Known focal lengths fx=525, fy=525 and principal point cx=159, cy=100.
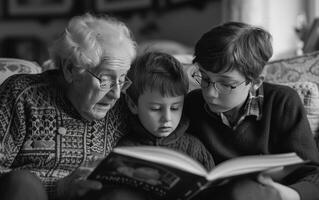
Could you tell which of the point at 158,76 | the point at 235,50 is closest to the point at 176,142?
the point at 158,76

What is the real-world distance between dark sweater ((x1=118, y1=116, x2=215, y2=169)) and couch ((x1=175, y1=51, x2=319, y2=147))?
30cm

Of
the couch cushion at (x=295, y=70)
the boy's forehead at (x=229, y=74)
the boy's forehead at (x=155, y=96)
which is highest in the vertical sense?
the boy's forehead at (x=229, y=74)

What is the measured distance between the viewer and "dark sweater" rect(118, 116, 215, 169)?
1.66 m

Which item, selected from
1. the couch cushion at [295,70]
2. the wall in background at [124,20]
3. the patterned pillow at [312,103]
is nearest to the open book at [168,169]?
the patterned pillow at [312,103]

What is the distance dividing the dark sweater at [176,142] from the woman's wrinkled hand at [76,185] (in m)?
0.27

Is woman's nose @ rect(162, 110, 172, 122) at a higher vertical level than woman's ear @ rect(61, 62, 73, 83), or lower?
lower

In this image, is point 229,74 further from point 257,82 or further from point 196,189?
point 196,189

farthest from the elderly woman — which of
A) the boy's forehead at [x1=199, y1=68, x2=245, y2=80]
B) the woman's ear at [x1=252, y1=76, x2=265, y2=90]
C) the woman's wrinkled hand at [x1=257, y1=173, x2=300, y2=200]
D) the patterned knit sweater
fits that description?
the woman's wrinkled hand at [x1=257, y1=173, x2=300, y2=200]

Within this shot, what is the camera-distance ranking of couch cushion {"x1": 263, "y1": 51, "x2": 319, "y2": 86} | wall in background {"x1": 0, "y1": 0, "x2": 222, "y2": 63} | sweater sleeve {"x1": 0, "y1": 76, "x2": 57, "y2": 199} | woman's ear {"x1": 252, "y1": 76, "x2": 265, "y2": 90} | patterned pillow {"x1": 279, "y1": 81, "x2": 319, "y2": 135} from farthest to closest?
wall in background {"x1": 0, "y1": 0, "x2": 222, "y2": 63} → couch cushion {"x1": 263, "y1": 51, "x2": 319, "y2": 86} → patterned pillow {"x1": 279, "y1": 81, "x2": 319, "y2": 135} → woman's ear {"x1": 252, "y1": 76, "x2": 265, "y2": 90} → sweater sleeve {"x1": 0, "y1": 76, "x2": 57, "y2": 199}

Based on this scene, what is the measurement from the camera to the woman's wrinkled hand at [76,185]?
1.35 m

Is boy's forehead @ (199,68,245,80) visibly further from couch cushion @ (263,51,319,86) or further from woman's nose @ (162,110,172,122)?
couch cushion @ (263,51,319,86)

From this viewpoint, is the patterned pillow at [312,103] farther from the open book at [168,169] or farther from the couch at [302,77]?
the open book at [168,169]

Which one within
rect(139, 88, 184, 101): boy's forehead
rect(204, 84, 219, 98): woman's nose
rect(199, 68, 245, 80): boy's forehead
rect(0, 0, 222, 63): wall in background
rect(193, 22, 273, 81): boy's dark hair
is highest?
rect(193, 22, 273, 81): boy's dark hair

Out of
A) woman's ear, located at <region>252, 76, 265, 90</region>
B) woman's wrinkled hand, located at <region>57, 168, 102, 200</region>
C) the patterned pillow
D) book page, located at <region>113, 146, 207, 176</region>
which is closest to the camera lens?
book page, located at <region>113, 146, 207, 176</region>
